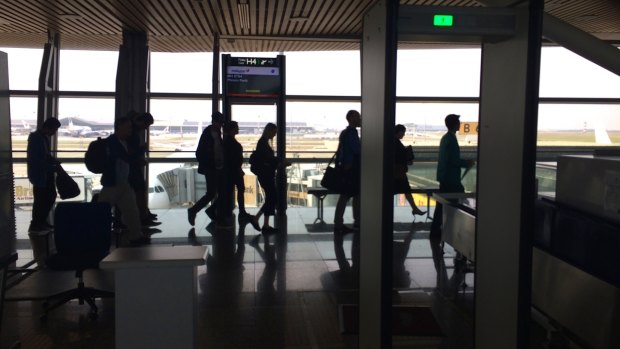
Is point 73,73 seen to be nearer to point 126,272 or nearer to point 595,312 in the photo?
point 126,272

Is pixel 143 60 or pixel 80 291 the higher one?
pixel 143 60

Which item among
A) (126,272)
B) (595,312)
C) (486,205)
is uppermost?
(486,205)

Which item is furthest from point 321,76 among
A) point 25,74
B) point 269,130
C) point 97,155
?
point 97,155

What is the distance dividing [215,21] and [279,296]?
6135mm

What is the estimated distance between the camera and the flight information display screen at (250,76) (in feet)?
33.9

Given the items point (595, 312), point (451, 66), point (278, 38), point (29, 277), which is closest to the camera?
point (595, 312)

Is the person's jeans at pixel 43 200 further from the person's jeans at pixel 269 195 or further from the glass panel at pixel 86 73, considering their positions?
the glass panel at pixel 86 73

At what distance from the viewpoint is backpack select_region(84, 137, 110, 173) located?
23.3 ft

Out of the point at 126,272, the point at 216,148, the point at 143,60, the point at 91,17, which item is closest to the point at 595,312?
the point at 126,272

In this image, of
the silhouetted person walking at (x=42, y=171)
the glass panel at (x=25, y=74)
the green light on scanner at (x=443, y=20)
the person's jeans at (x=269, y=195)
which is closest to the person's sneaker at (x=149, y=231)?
the silhouetted person walking at (x=42, y=171)

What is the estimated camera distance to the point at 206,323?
4719 millimetres

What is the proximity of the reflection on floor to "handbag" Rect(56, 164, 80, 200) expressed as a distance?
909 mm

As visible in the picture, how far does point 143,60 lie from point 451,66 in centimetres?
715

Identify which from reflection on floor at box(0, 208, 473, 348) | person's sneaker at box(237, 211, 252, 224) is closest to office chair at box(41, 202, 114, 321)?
reflection on floor at box(0, 208, 473, 348)
